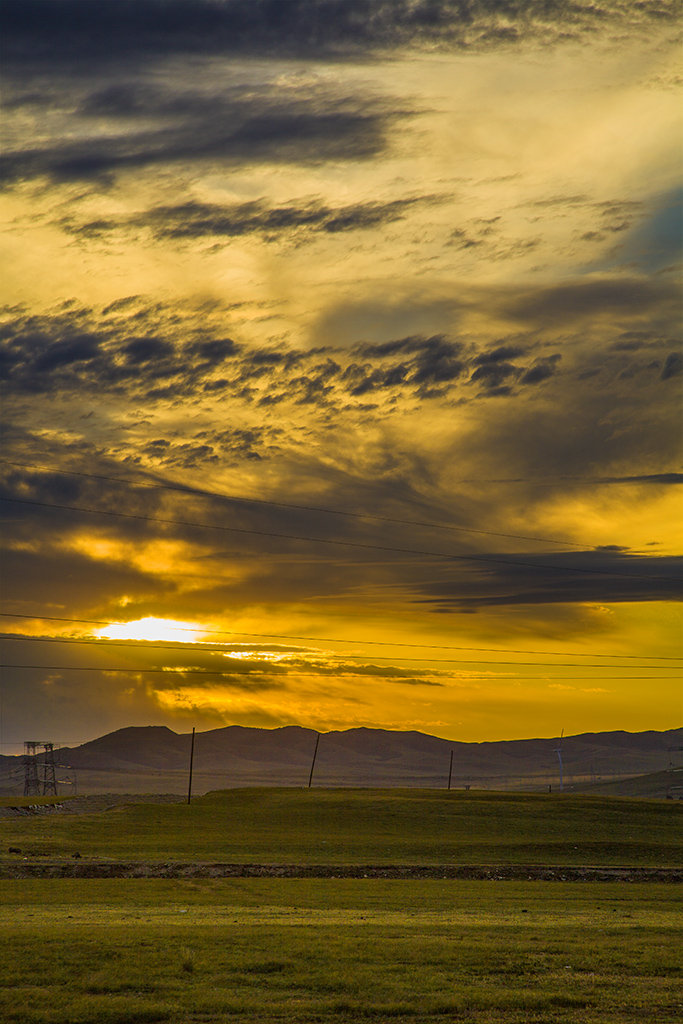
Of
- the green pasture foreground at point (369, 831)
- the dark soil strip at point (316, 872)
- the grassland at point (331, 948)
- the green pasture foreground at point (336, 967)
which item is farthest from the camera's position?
the green pasture foreground at point (369, 831)

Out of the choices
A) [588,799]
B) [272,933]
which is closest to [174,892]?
[272,933]

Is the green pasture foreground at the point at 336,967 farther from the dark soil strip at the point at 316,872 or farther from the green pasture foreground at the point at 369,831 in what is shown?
the green pasture foreground at the point at 369,831

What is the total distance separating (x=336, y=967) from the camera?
2312 cm

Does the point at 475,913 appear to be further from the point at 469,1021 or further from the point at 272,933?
the point at 469,1021

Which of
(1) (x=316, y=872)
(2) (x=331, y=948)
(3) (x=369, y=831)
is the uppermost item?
(2) (x=331, y=948)

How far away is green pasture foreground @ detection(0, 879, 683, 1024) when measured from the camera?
19578 mm

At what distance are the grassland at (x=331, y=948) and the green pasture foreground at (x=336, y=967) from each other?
6 cm

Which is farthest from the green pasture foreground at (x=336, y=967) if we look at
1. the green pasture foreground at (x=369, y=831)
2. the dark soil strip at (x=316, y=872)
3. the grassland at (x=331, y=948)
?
the green pasture foreground at (x=369, y=831)

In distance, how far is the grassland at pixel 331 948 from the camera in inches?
779

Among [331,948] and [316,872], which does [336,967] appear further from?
[316,872]

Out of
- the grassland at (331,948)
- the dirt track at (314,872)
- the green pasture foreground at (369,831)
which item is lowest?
the green pasture foreground at (369,831)

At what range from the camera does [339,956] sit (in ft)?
79.8

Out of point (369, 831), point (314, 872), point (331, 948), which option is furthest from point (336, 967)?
point (369, 831)

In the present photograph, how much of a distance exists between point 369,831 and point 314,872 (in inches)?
1104
